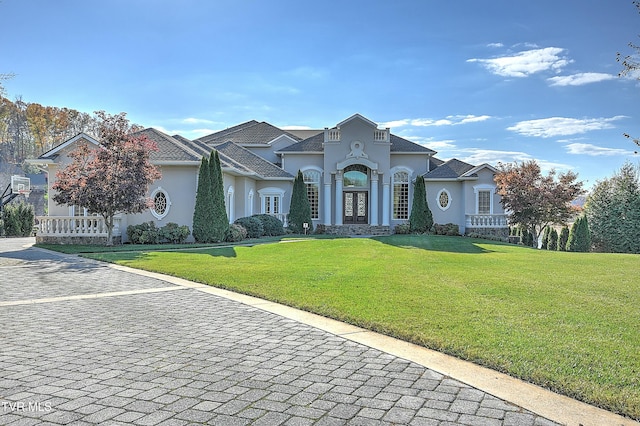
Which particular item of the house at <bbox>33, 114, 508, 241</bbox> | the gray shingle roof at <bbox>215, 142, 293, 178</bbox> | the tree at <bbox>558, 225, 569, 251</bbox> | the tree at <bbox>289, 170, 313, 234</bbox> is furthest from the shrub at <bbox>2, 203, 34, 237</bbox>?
the tree at <bbox>558, 225, 569, 251</bbox>

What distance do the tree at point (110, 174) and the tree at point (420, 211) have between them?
16788 mm

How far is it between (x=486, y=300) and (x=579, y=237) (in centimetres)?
2229

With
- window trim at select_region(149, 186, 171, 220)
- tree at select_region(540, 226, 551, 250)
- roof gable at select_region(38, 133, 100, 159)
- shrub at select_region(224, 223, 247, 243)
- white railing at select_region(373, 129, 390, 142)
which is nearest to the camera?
roof gable at select_region(38, 133, 100, 159)

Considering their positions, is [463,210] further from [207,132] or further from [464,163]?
[207,132]

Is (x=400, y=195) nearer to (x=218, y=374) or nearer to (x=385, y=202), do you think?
(x=385, y=202)

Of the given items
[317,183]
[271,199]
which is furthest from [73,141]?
[317,183]

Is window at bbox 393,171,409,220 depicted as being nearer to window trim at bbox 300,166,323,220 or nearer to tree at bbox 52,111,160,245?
window trim at bbox 300,166,323,220

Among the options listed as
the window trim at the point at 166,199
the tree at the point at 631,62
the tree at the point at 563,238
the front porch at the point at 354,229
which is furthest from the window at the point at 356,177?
the tree at the point at 631,62

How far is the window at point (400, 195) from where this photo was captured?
109ft

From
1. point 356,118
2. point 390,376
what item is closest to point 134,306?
point 390,376

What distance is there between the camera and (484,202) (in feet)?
104

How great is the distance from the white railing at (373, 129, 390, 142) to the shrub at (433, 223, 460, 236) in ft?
21.9

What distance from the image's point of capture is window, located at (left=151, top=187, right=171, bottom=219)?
77.8ft

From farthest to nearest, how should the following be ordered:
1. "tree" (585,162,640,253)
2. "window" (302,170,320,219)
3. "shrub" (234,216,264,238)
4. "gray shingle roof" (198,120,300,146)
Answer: "gray shingle roof" (198,120,300,146) < "window" (302,170,320,219) < "tree" (585,162,640,253) < "shrub" (234,216,264,238)
